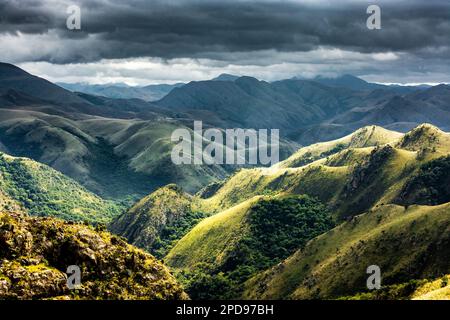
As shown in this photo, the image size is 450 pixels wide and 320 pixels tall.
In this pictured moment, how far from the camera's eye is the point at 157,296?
18250 centimetres

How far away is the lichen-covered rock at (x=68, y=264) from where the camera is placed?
150 meters

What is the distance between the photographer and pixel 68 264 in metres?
165

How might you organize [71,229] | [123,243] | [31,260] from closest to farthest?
[31,260] → [71,229] → [123,243]

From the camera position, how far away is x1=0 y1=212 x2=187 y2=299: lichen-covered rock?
149625 millimetres

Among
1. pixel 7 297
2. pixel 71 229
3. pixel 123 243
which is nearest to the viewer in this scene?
pixel 7 297
